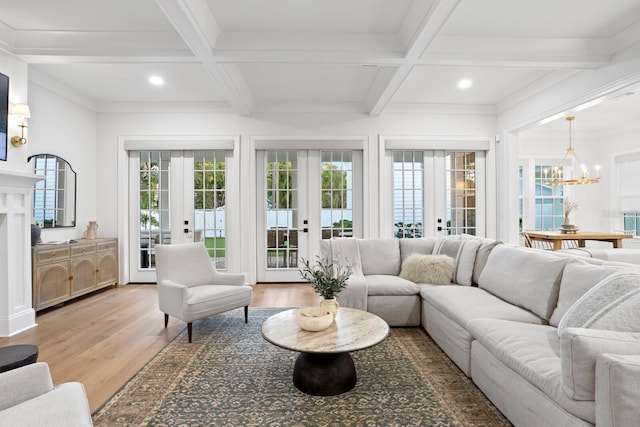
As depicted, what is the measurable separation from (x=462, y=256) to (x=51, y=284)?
444 cm

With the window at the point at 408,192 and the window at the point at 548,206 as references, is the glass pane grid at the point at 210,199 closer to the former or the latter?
the window at the point at 408,192

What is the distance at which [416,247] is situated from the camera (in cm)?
402

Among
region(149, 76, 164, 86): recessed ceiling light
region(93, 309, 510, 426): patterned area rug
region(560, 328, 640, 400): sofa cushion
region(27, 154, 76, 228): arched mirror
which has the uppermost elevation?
region(149, 76, 164, 86): recessed ceiling light

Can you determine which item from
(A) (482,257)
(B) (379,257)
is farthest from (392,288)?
(A) (482,257)

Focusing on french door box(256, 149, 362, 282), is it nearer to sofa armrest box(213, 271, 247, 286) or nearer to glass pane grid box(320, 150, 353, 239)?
glass pane grid box(320, 150, 353, 239)

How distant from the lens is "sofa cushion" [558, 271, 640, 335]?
1.58 metres

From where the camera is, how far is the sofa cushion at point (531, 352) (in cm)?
147

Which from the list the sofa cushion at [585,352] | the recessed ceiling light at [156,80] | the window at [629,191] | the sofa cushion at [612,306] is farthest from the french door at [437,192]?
the sofa cushion at [585,352]

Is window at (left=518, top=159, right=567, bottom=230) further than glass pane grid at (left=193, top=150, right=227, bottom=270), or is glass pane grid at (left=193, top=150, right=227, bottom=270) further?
window at (left=518, top=159, right=567, bottom=230)

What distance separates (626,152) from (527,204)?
6.15 ft

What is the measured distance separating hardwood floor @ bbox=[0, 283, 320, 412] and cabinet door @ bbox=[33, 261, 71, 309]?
0.48ft

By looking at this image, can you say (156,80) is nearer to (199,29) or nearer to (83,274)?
(199,29)

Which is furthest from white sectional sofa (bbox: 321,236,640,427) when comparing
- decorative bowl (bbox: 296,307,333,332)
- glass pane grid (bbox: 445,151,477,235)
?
glass pane grid (bbox: 445,151,477,235)

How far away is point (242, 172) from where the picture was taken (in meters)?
5.38
